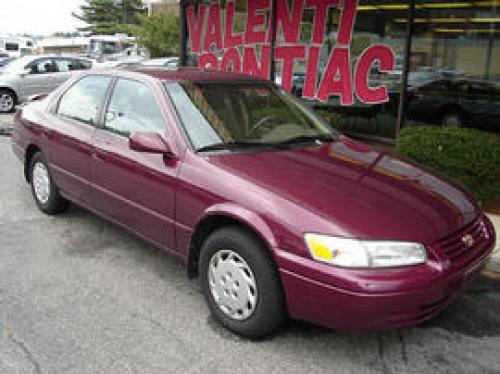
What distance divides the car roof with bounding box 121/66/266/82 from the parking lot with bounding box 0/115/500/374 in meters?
1.45

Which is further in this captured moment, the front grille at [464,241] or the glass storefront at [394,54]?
the glass storefront at [394,54]

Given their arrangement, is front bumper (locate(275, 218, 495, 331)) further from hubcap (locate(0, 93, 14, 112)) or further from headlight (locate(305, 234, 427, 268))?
hubcap (locate(0, 93, 14, 112))

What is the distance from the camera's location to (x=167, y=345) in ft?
10.9

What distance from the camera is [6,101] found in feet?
47.6

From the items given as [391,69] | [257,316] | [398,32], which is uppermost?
[398,32]

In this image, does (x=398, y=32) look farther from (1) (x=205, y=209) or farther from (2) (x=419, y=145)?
(1) (x=205, y=209)

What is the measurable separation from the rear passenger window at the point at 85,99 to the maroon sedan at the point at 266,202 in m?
0.02

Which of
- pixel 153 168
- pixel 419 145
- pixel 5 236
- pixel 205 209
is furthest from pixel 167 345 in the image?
pixel 419 145

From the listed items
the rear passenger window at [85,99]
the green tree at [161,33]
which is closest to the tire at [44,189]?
the rear passenger window at [85,99]

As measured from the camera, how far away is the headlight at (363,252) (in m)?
2.90

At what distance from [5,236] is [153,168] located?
2032mm

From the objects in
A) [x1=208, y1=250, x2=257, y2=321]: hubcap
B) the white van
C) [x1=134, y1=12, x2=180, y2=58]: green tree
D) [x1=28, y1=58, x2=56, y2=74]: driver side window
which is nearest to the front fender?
[x1=208, y1=250, x2=257, y2=321]: hubcap

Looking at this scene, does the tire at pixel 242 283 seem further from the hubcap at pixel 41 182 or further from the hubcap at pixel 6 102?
the hubcap at pixel 6 102

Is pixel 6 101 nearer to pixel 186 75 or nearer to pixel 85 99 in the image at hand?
pixel 85 99
